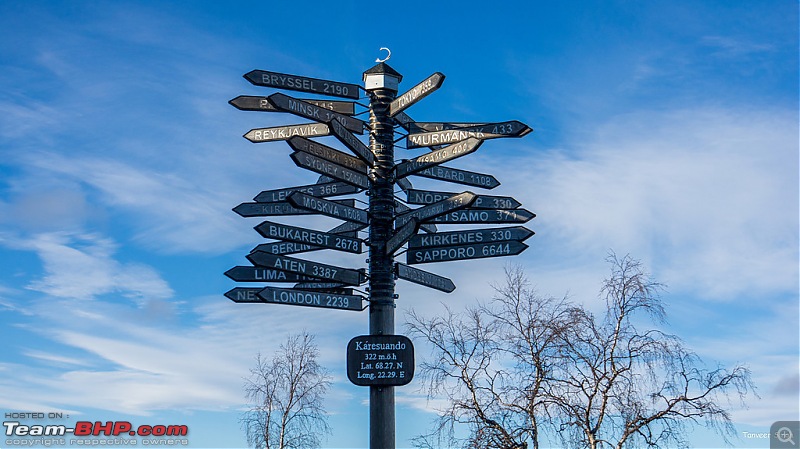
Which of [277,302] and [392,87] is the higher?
[392,87]

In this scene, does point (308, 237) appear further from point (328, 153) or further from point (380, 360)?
point (380, 360)

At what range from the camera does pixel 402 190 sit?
574 inches

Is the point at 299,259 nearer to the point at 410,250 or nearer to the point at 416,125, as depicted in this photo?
the point at 410,250

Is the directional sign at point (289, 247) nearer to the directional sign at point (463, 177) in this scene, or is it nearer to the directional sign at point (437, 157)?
the directional sign at point (437, 157)

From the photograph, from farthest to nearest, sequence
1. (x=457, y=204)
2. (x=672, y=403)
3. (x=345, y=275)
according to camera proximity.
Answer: (x=672, y=403), (x=345, y=275), (x=457, y=204)

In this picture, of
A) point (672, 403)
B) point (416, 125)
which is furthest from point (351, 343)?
point (672, 403)

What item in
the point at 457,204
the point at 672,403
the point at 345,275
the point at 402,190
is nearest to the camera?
the point at 457,204

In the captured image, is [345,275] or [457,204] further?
[345,275]

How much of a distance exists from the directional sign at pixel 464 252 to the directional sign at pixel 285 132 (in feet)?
7.53

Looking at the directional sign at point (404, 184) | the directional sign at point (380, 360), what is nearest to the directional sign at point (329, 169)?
the directional sign at point (404, 184)

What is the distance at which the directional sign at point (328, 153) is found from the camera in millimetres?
12992

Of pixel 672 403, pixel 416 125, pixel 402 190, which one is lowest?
pixel 672 403

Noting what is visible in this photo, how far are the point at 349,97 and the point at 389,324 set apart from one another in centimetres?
356

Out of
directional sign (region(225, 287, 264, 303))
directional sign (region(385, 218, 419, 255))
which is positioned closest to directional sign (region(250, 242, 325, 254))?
directional sign (region(225, 287, 264, 303))
